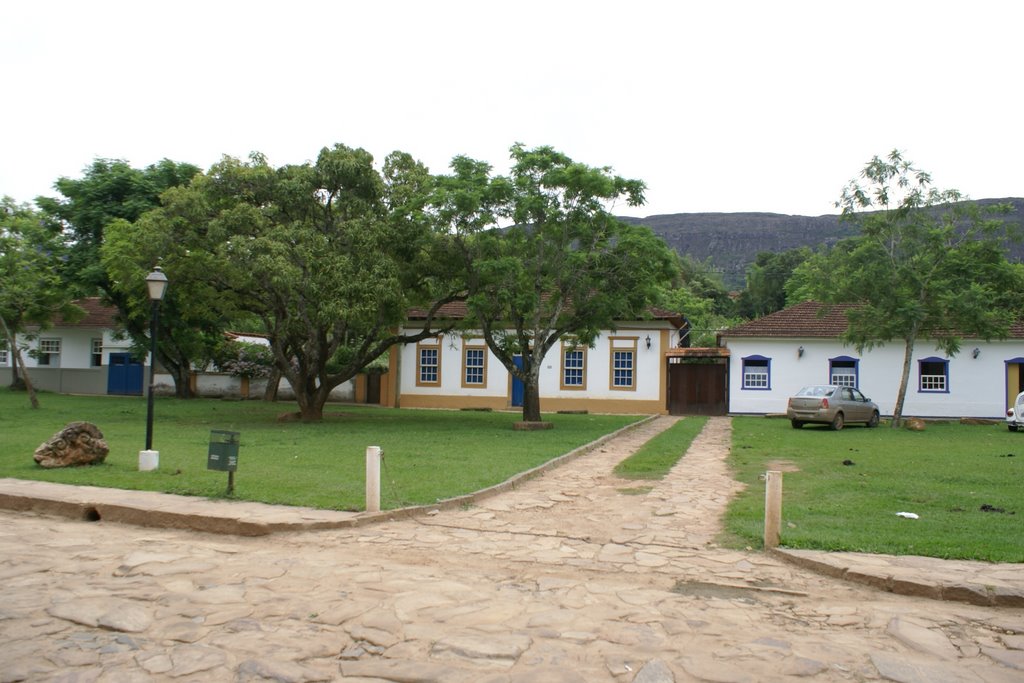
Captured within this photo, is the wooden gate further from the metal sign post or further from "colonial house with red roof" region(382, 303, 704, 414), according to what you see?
the metal sign post

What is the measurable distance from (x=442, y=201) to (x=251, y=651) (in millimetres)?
15406

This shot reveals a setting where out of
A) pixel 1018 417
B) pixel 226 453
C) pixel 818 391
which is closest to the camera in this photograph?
pixel 226 453

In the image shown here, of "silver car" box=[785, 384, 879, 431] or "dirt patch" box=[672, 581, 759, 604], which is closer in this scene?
"dirt patch" box=[672, 581, 759, 604]

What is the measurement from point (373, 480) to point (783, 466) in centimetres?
784

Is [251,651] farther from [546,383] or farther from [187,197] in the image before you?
[546,383]

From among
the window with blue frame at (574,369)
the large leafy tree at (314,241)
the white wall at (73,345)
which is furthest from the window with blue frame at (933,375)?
the white wall at (73,345)

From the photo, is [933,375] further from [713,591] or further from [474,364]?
[713,591]

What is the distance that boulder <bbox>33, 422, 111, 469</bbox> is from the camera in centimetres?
1174

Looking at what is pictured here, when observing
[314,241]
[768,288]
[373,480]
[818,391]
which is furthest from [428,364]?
[768,288]

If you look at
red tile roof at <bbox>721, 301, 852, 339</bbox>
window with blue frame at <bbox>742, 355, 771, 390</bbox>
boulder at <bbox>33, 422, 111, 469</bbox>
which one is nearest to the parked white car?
red tile roof at <bbox>721, 301, 852, 339</bbox>

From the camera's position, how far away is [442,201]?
19281 mm

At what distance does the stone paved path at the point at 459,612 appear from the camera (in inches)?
180

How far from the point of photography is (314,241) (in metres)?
20.1

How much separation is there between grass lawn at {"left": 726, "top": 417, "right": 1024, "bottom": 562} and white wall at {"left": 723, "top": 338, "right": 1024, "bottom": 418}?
34.7 feet
